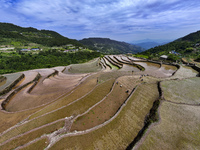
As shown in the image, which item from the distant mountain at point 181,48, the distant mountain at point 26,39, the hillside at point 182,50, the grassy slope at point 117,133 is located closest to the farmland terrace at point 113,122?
the grassy slope at point 117,133

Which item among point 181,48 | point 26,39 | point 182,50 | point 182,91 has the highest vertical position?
point 26,39

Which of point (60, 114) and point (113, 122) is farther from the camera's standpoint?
point (60, 114)

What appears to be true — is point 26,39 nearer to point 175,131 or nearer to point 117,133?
point 117,133

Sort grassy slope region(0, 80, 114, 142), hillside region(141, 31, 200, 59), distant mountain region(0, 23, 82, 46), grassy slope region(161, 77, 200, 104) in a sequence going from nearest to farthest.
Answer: grassy slope region(0, 80, 114, 142) < grassy slope region(161, 77, 200, 104) < hillside region(141, 31, 200, 59) < distant mountain region(0, 23, 82, 46)

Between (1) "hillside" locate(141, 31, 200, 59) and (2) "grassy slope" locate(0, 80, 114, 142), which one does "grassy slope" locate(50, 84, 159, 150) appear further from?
(1) "hillside" locate(141, 31, 200, 59)

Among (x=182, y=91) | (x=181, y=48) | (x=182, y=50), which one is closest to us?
(x=182, y=91)

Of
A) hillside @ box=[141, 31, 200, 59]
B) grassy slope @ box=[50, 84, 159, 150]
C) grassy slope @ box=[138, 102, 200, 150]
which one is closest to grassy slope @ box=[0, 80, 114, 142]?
grassy slope @ box=[50, 84, 159, 150]

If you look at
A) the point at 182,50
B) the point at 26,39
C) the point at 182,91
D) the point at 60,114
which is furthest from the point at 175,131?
the point at 26,39

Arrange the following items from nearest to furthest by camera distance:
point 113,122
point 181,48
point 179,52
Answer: point 113,122
point 179,52
point 181,48

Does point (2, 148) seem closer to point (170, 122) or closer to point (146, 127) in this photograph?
point (146, 127)

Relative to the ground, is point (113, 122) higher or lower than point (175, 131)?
lower

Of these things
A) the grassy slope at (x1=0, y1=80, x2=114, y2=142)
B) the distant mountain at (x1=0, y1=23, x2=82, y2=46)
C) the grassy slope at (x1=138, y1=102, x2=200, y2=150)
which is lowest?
the grassy slope at (x1=0, y1=80, x2=114, y2=142)
